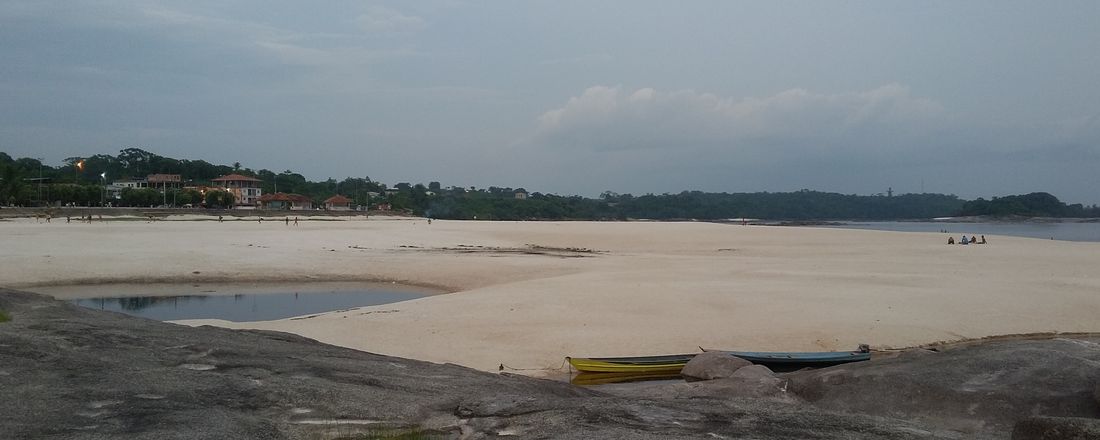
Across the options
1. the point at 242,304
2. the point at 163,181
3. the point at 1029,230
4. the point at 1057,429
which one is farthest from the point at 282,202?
the point at 1057,429

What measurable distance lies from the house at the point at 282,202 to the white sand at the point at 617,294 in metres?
87.7

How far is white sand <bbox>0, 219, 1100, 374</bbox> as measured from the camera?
15148mm

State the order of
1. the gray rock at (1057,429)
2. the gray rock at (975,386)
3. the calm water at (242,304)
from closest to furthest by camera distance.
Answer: the gray rock at (1057,429) < the gray rock at (975,386) < the calm water at (242,304)

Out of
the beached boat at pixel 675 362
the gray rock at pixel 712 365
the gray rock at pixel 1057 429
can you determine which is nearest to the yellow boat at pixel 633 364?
the beached boat at pixel 675 362

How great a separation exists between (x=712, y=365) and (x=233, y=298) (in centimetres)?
1844

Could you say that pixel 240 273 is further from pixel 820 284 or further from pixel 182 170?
pixel 182 170

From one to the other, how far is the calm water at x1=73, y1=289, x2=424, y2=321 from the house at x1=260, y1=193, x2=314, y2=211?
336 feet

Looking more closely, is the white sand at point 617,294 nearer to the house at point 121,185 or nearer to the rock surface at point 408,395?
the rock surface at point 408,395

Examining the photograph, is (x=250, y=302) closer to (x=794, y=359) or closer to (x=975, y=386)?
(x=794, y=359)

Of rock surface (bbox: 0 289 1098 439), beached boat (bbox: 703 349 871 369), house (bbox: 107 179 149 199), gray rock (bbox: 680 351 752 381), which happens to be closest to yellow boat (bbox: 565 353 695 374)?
gray rock (bbox: 680 351 752 381)

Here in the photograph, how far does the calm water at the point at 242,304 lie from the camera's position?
66.9 feet

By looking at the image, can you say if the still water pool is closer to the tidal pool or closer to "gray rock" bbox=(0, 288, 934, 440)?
the tidal pool

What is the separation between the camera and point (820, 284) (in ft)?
76.3

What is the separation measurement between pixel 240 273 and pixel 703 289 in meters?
19.2
